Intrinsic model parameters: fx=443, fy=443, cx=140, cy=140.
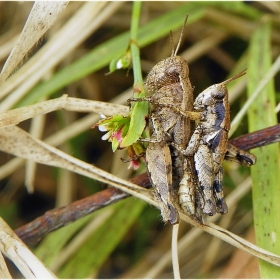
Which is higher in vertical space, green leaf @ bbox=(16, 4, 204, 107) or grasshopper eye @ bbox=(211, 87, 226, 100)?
green leaf @ bbox=(16, 4, 204, 107)

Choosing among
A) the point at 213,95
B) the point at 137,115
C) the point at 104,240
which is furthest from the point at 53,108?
the point at 104,240

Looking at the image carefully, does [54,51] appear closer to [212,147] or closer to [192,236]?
[212,147]

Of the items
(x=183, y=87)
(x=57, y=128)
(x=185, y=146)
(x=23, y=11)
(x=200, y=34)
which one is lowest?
(x=185, y=146)

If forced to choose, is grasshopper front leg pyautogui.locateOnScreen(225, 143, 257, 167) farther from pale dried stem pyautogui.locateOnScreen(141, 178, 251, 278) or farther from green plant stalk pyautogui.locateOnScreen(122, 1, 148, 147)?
pale dried stem pyautogui.locateOnScreen(141, 178, 251, 278)

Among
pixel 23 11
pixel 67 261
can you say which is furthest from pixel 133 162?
pixel 23 11

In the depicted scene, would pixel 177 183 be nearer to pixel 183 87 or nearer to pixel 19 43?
pixel 183 87

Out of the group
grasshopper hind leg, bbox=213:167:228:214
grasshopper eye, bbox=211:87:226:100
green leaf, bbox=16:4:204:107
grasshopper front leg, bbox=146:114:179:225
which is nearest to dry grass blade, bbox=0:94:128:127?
grasshopper front leg, bbox=146:114:179:225

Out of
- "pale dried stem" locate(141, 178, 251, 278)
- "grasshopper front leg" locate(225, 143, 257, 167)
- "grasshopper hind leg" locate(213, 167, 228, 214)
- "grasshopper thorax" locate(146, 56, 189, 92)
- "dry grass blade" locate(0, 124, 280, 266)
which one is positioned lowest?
"pale dried stem" locate(141, 178, 251, 278)
